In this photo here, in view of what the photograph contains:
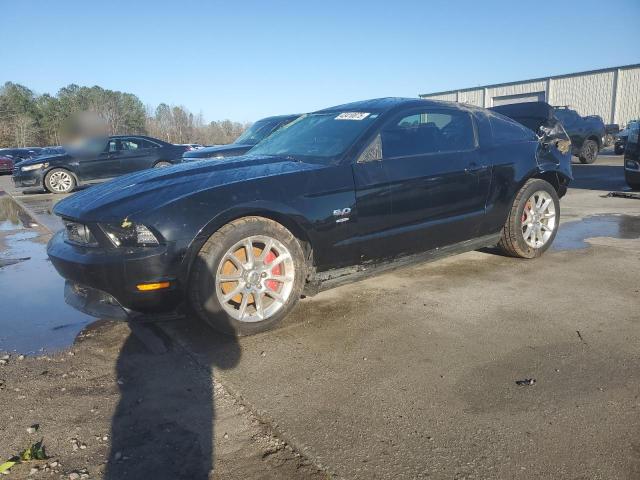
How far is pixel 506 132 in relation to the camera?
187 inches

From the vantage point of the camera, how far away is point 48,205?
1074cm

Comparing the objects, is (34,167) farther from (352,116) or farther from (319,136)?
(352,116)

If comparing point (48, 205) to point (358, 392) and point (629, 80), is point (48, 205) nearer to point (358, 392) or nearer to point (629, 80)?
point (358, 392)

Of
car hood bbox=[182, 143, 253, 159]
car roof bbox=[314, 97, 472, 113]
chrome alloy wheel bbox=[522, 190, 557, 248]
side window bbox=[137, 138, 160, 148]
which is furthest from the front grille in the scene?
side window bbox=[137, 138, 160, 148]

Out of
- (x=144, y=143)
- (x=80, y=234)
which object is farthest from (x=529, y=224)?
(x=144, y=143)

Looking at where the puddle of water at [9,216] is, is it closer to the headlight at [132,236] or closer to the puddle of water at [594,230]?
the headlight at [132,236]

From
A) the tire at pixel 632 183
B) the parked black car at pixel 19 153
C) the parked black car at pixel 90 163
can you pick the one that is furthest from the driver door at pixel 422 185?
the parked black car at pixel 19 153

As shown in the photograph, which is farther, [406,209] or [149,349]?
[406,209]

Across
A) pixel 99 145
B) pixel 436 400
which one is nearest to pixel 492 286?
pixel 436 400

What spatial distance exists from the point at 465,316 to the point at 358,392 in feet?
4.31

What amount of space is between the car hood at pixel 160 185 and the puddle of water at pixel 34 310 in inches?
33.1

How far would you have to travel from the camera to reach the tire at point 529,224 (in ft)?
15.6

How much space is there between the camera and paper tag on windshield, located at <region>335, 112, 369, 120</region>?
4.03 meters

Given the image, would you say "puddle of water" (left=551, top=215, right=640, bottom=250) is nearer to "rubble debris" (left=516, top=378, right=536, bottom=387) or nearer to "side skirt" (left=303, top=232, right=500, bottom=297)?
"side skirt" (left=303, top=232, right=500, bottom=297)
